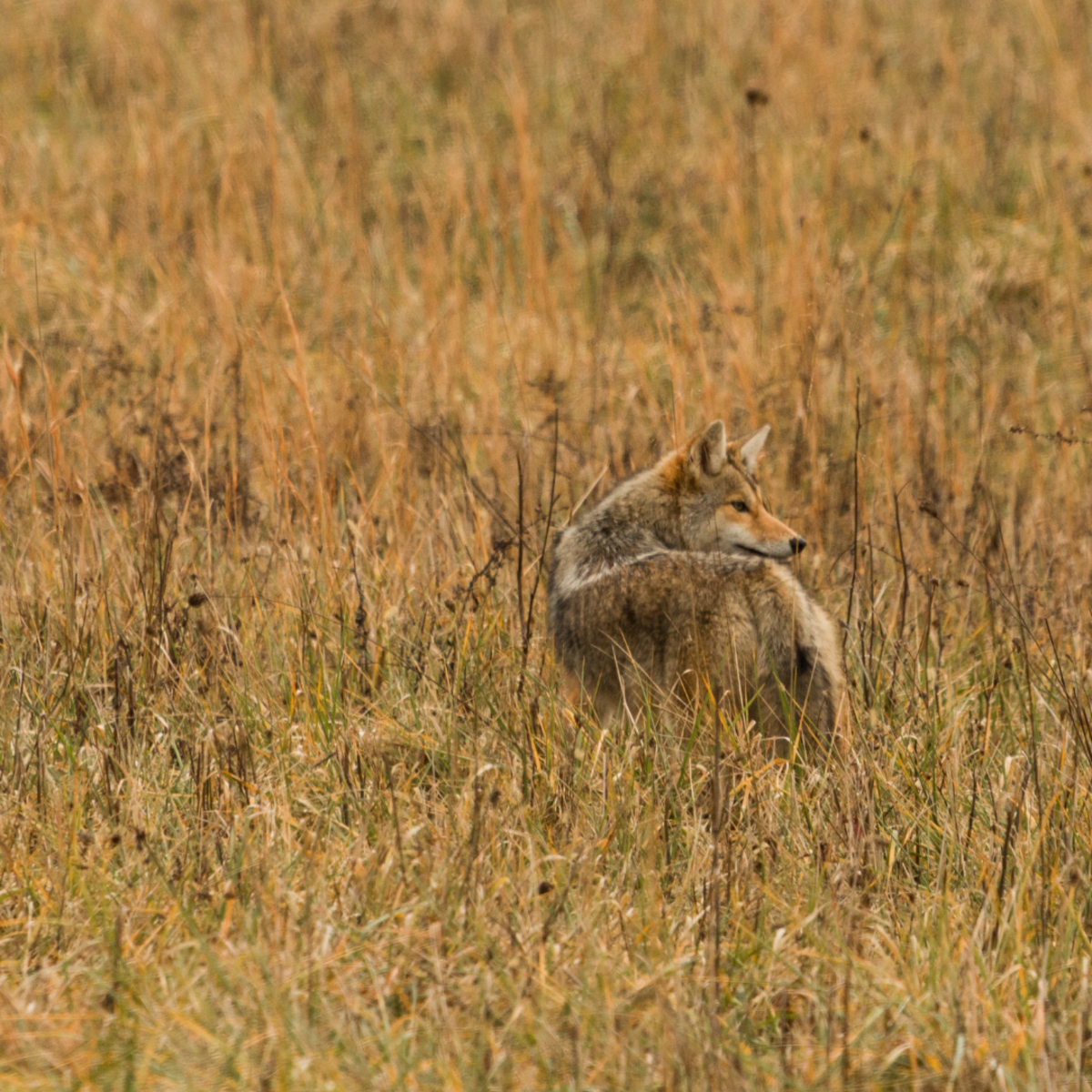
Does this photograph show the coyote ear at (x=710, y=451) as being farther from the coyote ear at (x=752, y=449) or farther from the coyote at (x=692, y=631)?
the coyote ear at (x=752, y=449)

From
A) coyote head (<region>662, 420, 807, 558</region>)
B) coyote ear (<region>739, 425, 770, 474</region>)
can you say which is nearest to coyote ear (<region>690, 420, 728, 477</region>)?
coyote head (<region>662, 420, 807, 558</region>)

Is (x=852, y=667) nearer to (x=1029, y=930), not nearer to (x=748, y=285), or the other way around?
(x=1029, y=930)

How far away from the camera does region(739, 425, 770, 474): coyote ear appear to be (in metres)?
5.23

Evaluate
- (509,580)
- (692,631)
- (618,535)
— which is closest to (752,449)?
(618,535)

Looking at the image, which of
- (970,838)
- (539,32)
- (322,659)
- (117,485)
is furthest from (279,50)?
(970,838)

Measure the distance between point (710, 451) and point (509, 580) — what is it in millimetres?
857

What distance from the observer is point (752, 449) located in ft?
17.4

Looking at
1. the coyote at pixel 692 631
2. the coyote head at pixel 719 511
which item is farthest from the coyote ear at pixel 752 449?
the coyote at pixel 692 631

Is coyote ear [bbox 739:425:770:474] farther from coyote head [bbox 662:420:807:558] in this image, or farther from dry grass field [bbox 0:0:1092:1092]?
dry grass field [bbox 0:0:1092:1092]

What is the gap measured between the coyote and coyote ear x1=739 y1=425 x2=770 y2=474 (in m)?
0.30

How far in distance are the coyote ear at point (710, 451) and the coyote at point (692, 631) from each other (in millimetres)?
23

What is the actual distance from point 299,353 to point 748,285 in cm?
390

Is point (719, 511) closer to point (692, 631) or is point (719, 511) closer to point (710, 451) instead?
point (710, 451)

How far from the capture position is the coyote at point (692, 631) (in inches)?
171
